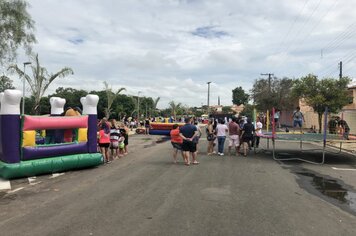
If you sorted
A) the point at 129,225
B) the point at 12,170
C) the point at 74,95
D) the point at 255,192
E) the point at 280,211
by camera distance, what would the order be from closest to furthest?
the point at 129,225 → the point at 280,211 → the point at 255,192 → the point at 12,170 → the point at 74,95

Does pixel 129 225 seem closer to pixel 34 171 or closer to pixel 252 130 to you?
pixel 34 171

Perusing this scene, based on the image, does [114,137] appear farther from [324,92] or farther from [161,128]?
[324,92]

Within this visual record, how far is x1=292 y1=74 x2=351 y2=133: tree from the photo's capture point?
101ft

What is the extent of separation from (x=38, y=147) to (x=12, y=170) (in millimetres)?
1071

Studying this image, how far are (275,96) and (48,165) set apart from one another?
146ft

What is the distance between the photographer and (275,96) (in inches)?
2041

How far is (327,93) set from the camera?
31203 millimetres

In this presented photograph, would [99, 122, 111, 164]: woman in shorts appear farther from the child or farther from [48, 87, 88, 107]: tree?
[48, 87, 88, 107]: tree

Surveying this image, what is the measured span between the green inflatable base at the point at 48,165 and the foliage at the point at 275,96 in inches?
1646

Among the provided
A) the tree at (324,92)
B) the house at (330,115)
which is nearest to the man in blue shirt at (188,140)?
the house at (330,115)

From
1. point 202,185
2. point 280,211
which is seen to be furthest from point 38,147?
point 280,211

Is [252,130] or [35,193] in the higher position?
[252,130]

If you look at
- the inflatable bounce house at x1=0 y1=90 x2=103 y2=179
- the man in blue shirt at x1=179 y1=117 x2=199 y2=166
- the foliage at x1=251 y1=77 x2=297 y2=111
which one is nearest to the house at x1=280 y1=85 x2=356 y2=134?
the foliage at x1=251 y1=77 x2=297 y2=111

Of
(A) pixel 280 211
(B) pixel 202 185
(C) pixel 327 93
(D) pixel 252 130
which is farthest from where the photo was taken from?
(C) pixel 327 93
